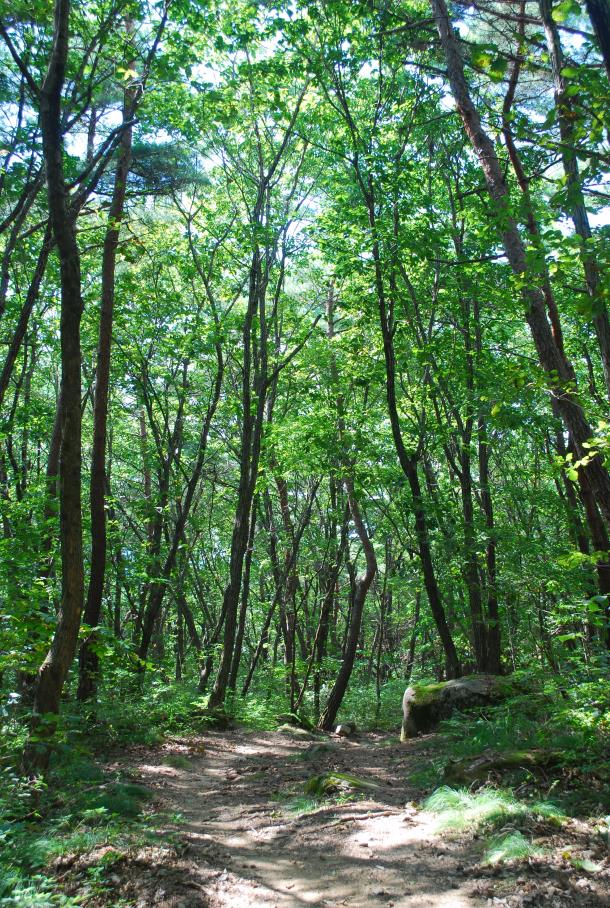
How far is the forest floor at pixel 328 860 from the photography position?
3717 mm

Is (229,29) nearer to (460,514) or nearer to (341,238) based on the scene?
(341,238)

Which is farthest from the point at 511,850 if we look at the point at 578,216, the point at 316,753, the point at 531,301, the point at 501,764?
the point at 578,216

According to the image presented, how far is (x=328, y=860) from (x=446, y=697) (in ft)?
21.8

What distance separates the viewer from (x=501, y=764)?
5727mm

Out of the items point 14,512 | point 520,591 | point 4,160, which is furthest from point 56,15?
point 520,591

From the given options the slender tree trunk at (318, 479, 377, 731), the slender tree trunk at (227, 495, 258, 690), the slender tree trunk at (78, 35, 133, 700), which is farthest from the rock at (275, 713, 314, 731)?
the slender tree trunk at (78, 35, 133, 700)

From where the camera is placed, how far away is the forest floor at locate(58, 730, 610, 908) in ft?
12.2

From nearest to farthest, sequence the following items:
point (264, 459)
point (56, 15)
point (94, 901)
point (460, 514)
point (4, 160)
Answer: point (94, 901), point (56, 15), point (4, 160), point (460, 514), point (264, 459)

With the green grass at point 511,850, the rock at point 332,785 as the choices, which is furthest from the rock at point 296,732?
the green grass at point 511,850

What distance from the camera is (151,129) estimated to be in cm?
1170

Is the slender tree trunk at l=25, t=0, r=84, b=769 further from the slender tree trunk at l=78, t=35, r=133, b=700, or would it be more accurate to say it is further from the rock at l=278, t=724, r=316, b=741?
the rock at l=278, t=724, r=316, b=741

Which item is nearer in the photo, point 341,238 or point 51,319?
A: point 341,238

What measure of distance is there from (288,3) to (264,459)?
8.72 metres

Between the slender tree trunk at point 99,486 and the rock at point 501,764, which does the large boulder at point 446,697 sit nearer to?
the rock at point 501,764
